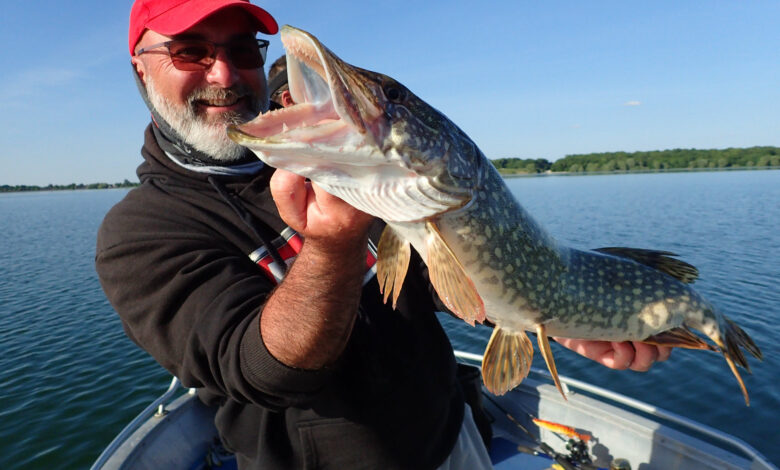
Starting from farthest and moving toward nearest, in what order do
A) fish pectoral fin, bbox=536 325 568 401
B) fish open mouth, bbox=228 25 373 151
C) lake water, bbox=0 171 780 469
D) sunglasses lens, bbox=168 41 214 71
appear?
lake water, bbox=0 171 780 469 < sunglasses lens, bbox=168 41 214 71 < fish pectoral fin, bbox=536 325 568 401 < fish open mouth, bbox=228 25 373 151

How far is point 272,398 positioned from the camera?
61.9 inches

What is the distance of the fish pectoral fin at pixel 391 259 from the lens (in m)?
1.68

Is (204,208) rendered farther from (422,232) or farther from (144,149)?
(422,232)

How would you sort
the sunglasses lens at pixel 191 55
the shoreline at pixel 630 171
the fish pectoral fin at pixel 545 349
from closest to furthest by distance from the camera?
the fish pectoral fin at pixel 545 349 → the sunglasses lens at pixel 191 55 → the shoreline at pixel 630 171

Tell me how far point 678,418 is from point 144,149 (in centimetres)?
383

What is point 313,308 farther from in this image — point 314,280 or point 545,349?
point 545,349

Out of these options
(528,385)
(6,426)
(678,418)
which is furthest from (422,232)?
(6,426)

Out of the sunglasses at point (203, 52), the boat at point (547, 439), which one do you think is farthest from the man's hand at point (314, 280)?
the boat at point (547, 439)

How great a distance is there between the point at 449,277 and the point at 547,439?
312cm

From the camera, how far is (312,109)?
1.37 metres

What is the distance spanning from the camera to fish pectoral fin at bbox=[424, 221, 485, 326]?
62.5 inches

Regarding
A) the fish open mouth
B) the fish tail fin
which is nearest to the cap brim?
the fish open mouth

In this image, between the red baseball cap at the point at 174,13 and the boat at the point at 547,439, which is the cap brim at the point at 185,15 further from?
the boat at the point at 547,439

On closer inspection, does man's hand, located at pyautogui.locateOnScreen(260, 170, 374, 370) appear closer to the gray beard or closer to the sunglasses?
the gray beard
